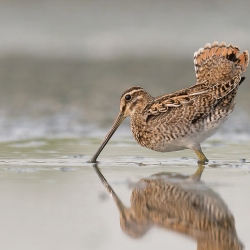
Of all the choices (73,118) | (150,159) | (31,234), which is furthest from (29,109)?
(31,234)

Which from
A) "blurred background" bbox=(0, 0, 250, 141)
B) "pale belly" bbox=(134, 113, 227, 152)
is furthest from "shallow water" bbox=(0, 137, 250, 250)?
"blurred background" bbox=(0, 0, 250, 141)

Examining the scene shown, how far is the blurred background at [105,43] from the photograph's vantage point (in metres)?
15.1

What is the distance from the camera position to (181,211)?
627cm

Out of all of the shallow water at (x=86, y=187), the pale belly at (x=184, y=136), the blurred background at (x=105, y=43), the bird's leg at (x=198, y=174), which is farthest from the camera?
the blurred background at (x=105, y=43)

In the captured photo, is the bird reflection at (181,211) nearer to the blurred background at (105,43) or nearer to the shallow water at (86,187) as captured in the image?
the shallow water at (86,187)

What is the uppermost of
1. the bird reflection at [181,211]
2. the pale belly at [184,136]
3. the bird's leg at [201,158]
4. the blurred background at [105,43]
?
the bird reflection at [181,211]

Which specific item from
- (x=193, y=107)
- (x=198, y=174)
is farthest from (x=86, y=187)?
(x=193, y=107)

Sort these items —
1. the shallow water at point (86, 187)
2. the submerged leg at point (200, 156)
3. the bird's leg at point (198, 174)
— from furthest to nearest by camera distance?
the submerged leg at point (200, 156), the bird's leg at point (198, 174), the shallow water at point (86, 187)

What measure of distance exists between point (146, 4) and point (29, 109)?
275 inches

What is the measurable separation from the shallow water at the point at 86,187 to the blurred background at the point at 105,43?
446 cm

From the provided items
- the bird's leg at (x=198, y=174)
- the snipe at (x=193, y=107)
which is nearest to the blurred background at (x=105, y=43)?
the snipe at (x=193, y=107)

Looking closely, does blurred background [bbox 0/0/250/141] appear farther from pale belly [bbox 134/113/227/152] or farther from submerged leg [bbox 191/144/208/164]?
submerged leg [bbox 191/144/208/164]

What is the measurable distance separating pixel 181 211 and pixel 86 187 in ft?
4.23

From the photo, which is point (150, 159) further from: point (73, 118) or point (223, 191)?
point (73, 118)
